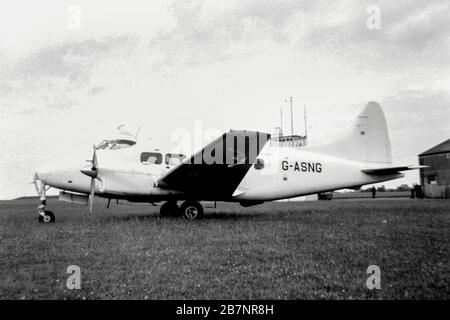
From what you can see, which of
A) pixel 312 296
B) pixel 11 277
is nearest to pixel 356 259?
pixel 312 296

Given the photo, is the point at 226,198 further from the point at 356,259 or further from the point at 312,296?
the point at 312,296

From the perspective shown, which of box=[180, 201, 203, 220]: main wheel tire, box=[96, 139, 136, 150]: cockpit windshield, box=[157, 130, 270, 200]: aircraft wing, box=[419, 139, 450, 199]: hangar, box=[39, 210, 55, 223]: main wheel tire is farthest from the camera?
box=[419, 139, 450, 199]: hangar

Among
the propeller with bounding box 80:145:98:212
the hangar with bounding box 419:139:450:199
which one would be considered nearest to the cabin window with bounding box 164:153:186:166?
the propeller with bounding box 80:145:98:212

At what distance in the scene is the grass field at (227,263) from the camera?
378 centimetres

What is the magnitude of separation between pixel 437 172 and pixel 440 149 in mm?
2682

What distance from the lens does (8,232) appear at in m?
8.51

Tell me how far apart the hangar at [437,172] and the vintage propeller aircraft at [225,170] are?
23965mm

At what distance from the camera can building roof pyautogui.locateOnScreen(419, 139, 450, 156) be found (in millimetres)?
35822

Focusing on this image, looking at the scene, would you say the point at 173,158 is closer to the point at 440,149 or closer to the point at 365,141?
the point at 365,141

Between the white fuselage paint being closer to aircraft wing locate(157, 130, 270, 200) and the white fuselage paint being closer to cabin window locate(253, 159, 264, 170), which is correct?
cabin window locate(253, 159, 264, 170)

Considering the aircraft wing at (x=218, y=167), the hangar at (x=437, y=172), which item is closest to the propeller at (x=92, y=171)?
the aircraft wing at (x=218, y=167)

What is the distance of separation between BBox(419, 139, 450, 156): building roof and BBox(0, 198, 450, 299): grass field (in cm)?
3302

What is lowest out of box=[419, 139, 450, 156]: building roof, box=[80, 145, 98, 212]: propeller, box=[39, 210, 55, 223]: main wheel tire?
box=[39, 210, 55, 223]: main wheel tire

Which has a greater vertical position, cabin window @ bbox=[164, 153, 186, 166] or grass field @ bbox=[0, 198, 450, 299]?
cabin window @ bbox=[164, 153, 186, 166]
